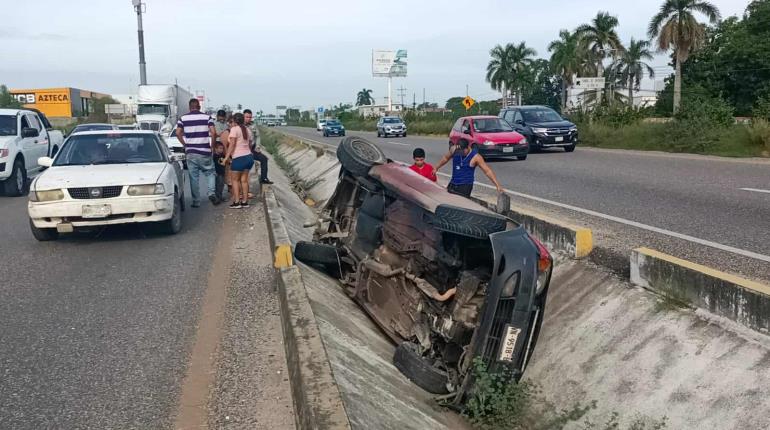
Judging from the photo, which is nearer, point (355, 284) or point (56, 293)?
point (355, 284)

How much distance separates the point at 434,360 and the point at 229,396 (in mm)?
1348

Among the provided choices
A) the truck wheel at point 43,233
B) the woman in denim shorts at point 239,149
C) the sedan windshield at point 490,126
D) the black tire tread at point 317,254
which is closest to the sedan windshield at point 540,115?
the sedan windshield at point 490,126

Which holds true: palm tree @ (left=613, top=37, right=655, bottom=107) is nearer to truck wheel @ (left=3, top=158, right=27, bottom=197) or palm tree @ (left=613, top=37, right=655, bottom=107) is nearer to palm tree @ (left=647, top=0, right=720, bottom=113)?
palm tree @ (left=647, top=0, right=720, bottom=113)

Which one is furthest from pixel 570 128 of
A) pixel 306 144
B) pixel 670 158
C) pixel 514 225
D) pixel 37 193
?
pixel 514 225

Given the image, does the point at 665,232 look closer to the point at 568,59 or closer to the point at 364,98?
the point at 568,59

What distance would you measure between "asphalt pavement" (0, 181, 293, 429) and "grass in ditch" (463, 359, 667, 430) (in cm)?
117

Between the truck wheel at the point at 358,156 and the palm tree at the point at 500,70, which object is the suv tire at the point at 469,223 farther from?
the palm tree at the point at 500,70

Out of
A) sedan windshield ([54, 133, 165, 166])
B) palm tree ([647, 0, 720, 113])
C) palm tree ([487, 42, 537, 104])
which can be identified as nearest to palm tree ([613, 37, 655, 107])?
palm tree ([487, 42, 537, 104])

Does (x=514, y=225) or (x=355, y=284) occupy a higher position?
(x=514, y=225)

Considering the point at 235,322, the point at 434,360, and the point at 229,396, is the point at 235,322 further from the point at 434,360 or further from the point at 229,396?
the point at 434,360

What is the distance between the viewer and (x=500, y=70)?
84188 millimetres

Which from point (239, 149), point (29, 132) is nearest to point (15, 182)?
point (29, 132)

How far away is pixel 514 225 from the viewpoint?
14.6ft

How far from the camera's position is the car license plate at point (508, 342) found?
13.4 ft
